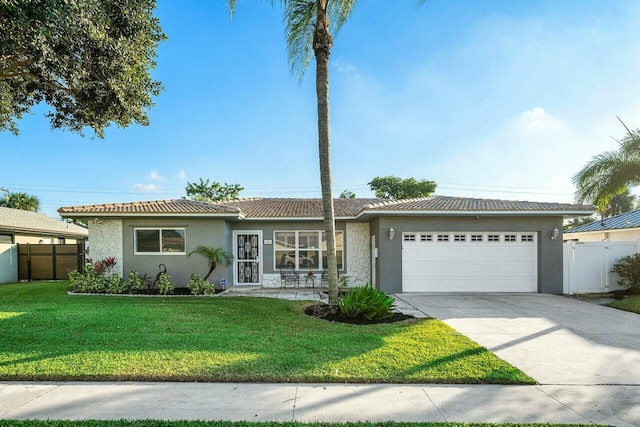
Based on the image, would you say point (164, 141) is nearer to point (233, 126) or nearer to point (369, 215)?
point (233, 126)

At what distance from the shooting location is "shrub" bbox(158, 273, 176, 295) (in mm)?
12062

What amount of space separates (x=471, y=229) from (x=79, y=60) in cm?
1274

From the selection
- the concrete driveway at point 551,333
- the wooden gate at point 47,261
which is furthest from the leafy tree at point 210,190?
the concrete driveway at point 551,333

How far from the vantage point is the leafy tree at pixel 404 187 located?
39.7 meters

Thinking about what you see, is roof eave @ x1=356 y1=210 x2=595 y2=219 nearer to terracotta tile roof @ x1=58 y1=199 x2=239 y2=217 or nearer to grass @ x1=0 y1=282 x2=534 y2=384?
grass @ x1=0 y1=282 x2=534 y2=384

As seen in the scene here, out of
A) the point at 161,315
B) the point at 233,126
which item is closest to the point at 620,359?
the point at 161,315

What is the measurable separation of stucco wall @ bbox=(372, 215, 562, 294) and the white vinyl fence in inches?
13.9

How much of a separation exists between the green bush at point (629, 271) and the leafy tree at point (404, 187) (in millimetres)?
27383

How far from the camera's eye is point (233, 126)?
16.3 m

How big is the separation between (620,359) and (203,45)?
14225mm

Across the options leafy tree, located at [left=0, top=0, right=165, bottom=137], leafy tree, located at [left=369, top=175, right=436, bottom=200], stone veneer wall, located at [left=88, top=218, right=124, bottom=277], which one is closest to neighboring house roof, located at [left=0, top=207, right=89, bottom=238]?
stone veneer wall, located at [left=88, top=218, right=124, bottom=277]

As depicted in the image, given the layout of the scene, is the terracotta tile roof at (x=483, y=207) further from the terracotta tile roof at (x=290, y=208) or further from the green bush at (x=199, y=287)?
the green bush at (x=199, y=287)

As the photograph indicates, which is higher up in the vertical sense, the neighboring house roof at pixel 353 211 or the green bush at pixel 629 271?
the neighboring house roof at pixel 353 211

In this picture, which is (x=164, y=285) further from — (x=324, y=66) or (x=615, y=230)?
(x=615, y=230)
